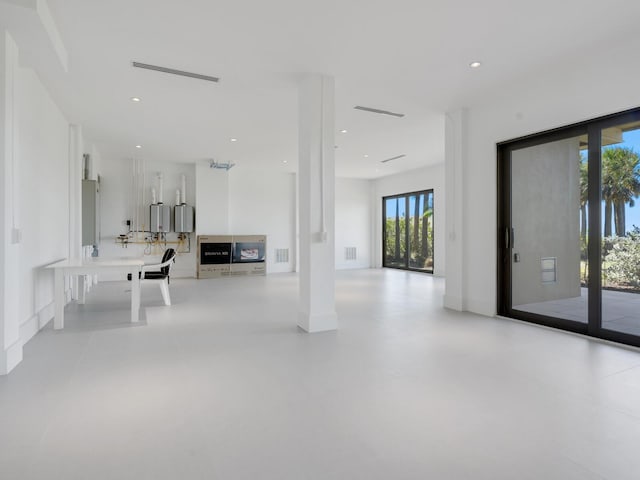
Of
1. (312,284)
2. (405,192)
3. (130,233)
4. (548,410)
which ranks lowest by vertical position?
(548,410)

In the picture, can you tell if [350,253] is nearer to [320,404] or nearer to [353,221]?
[353,221]

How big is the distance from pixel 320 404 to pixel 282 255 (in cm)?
835

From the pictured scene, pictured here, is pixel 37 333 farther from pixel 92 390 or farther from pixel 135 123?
pixel 135 123

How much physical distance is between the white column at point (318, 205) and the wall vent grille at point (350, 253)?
295 inches

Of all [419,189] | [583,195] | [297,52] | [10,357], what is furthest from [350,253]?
[10,357]

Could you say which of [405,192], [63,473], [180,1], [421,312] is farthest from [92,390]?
[405,192]

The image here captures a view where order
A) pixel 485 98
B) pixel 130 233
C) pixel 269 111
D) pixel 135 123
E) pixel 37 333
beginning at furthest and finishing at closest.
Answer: pixel 130 233, pixel 135 123, pixel 269 111, pixel 485 98, pixel 37 333

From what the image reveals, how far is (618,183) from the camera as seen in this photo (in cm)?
370

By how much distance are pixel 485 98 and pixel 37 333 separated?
6.13m

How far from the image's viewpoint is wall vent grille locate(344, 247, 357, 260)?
11.6 meters

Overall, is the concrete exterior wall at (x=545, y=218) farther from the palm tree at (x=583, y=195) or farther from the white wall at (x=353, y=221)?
the white wall at (x=353, y=221)

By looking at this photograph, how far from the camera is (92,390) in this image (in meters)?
2.51

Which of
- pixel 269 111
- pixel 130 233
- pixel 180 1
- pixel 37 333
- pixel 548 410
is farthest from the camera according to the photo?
pixel 130 233

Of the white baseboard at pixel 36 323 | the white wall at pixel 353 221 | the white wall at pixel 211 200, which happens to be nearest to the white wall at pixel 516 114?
the white baseboard at pixel 36 323
